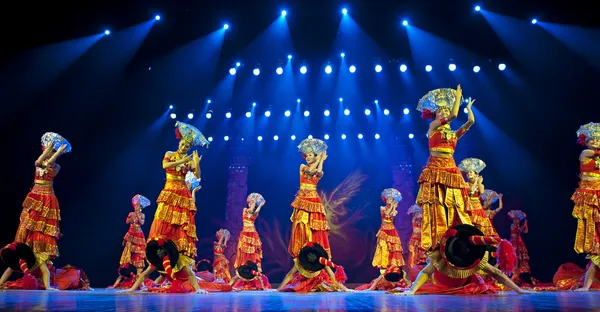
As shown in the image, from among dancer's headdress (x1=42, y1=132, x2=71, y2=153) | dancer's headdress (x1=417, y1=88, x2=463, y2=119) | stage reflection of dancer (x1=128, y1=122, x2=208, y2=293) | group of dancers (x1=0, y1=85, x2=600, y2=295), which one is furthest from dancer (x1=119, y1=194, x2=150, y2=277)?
dancer's headdress (x1=417, y1=88, x2=463, y2=119)

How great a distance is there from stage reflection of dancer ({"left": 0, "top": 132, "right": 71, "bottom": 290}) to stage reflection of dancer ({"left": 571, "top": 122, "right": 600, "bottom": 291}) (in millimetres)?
8188

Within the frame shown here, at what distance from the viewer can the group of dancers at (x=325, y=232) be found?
472 centimetres

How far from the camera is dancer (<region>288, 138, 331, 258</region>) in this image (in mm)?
7168

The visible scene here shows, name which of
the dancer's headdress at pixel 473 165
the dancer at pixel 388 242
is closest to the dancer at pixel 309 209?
the dancer's headdress at pixel 473 165

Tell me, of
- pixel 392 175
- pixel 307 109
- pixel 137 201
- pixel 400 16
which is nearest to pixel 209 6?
pixel 400 16

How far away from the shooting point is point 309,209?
7211mm

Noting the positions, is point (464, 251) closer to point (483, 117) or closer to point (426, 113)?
point (426, 113)

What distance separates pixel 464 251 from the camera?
176 inches

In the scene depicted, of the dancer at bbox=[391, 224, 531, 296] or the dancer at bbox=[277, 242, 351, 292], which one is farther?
the dancer at bbox=[277, 242, 351, 292]

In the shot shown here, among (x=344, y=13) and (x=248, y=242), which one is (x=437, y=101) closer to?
(x=344, y=13)

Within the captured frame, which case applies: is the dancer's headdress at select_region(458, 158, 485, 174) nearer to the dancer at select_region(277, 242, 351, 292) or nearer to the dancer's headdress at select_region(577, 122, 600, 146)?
the dancer's headdress at select_region(577, 122, 600, 146)

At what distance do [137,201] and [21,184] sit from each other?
262 cm

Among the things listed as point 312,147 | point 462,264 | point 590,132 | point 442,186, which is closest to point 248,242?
point 312,147

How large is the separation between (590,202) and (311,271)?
433 centimetres
